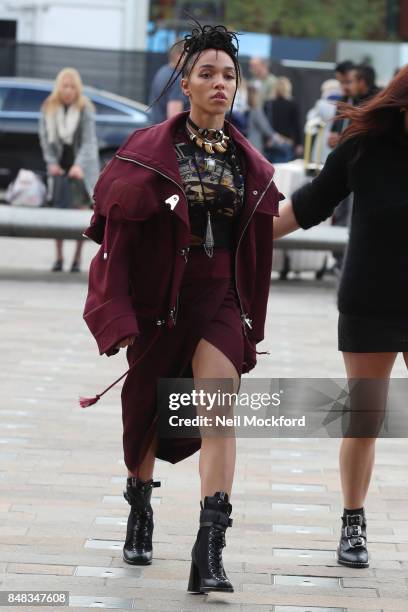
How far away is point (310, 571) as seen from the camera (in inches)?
196

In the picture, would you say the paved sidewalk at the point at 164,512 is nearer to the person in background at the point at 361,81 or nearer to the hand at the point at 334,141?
the hand at the point at 334,141

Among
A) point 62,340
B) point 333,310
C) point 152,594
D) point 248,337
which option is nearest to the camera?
point 152,594

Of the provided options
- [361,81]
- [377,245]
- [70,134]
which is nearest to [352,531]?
[377,245]

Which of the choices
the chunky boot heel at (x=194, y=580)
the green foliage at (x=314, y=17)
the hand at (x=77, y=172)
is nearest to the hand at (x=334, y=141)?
the chunky boot heel at (x=194, y=580)

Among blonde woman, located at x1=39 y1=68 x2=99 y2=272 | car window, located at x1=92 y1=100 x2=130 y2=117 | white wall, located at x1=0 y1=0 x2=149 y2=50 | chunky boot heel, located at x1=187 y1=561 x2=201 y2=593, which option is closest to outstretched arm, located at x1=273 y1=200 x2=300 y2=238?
chunky boot heel, located at x1=187 y1=561 x2=201 y2=593

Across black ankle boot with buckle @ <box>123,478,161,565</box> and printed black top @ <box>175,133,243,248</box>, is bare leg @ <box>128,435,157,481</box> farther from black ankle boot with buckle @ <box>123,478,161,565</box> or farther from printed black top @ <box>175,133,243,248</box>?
printed black top @ <box>175,133,243,248</box>

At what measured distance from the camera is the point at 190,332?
15.7ft

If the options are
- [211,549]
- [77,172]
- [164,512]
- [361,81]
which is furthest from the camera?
[77,172]

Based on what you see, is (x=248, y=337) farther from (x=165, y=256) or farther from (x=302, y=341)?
(x=302, y=341)

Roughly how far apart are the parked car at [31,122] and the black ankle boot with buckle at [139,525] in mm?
15993

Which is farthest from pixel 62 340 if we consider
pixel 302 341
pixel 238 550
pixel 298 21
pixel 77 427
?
pixel 298 21

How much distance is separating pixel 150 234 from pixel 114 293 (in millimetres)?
225

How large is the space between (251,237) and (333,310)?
23.6ft

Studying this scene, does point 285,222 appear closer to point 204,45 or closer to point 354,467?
point 204,45
